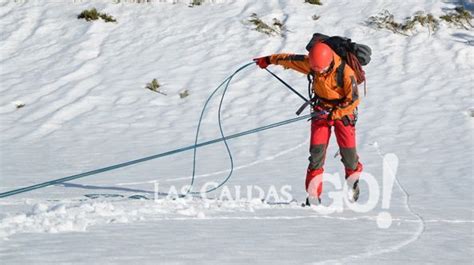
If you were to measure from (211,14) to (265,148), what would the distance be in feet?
17.9

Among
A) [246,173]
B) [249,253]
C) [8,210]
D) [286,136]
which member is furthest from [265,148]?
[249,253]

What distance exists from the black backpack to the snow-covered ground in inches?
46.9

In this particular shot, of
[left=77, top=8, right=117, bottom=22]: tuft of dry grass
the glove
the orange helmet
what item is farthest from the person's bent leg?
[left=77, top=8, right=117, bottom=22]: tuft of dry grass

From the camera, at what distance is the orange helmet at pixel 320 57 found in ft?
20.5

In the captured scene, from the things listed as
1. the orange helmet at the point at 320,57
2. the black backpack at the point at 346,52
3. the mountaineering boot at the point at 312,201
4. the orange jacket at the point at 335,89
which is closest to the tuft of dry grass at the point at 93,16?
the orange jacket at the point at 335,89

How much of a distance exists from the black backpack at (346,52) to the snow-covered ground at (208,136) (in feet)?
3.91

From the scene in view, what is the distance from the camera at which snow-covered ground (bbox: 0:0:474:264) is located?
478cm

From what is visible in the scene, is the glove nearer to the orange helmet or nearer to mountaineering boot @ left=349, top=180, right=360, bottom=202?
the orange helmet

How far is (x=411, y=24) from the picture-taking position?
1416cm

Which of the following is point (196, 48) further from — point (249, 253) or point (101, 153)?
point (249, 253)

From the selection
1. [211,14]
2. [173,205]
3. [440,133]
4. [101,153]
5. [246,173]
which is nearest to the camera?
[173,205]

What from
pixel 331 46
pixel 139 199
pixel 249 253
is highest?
pixel 331 46

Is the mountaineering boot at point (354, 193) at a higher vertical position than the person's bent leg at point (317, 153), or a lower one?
lower

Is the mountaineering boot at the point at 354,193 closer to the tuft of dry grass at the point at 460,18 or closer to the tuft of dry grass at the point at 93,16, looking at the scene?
the tuft of dry grass at the point at 460,18
